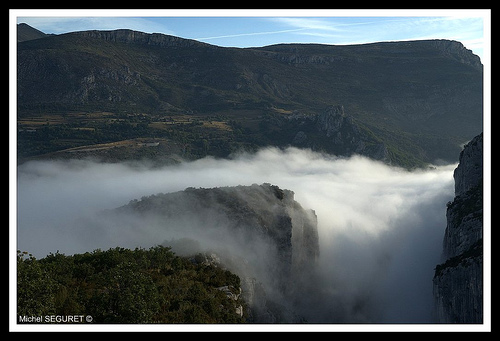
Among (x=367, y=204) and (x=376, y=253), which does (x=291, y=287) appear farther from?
(x=367, y=204)

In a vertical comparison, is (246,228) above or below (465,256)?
above

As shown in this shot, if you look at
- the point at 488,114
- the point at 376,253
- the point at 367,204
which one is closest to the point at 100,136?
the point at 367,204

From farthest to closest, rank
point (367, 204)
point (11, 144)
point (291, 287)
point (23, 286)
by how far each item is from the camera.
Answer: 1. point (367, 204)
2. point (291, 287)
3. point (23, 286)
4. point (11, 144)

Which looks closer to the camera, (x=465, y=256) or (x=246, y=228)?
(x=465, y=256)

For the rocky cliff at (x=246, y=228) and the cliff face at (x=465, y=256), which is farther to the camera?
the rocky cliff at (x=246, y=228)

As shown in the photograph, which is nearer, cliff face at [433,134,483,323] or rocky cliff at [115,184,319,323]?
cliff face at [433,134,483,323]
